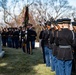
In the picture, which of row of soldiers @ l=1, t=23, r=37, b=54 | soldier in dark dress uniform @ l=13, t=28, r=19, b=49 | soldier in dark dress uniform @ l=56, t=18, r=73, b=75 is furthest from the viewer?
soldier in dark dress uniform @ l=13, t=28, r=19, b=49

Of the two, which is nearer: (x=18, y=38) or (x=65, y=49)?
(x=65, y=49)

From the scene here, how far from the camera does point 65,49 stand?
26.7ft

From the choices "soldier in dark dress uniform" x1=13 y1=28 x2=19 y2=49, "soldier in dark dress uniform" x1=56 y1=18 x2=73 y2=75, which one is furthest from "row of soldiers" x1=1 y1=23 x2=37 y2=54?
"soldier in dark dress uniform" x1=56 y1=18 x2=73 y2=75

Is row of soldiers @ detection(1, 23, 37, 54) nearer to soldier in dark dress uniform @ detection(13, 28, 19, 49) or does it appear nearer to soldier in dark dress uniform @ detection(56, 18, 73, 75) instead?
soldier in dark dress uniform @ detection(13, 28, 19, 49)

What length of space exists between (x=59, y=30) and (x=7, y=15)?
133 ft

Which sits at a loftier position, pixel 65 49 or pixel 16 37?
pixel 16 37

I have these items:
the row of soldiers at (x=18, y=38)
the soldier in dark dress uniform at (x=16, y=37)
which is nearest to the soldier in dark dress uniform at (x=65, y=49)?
the row of soldiers at (x=18, y=38)

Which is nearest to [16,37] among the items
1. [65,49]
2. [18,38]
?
[18,38]

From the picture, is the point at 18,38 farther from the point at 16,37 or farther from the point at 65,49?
the point at 65,49

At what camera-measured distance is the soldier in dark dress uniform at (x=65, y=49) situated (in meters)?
8.00

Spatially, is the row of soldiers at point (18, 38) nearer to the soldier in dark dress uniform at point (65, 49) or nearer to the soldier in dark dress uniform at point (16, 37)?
the soldier in dark dress uniform at point (16, 37)

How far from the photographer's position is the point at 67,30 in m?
7.99

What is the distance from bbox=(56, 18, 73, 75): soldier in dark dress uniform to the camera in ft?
26.2

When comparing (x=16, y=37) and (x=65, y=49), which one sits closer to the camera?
(x=65, y=49)
